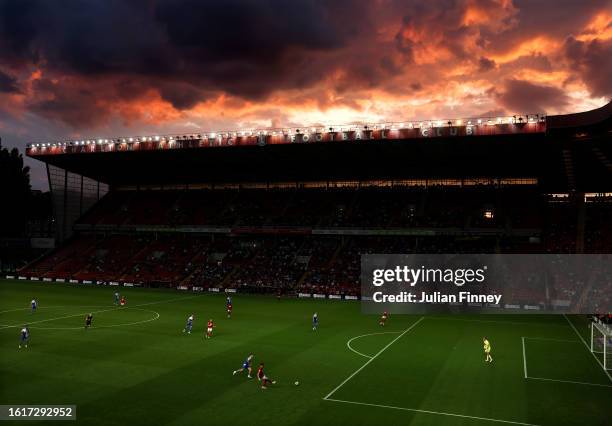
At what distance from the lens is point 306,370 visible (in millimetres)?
28031

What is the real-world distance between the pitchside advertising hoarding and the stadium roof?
13.3 metres

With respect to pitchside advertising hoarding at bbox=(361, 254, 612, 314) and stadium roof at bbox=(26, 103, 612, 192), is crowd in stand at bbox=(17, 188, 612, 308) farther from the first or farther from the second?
stadium roof at bbox=(26, 103, 612, 192)

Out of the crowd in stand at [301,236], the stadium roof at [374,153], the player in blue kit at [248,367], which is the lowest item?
the player in blue kit at [248,367]

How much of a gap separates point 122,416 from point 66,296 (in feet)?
148

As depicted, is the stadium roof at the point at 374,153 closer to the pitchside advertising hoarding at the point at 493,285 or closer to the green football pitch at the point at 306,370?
the pitchside advertising hoarding at the point at 493,285

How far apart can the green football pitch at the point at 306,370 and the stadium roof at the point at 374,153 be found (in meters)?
22.8

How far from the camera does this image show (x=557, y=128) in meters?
50.8

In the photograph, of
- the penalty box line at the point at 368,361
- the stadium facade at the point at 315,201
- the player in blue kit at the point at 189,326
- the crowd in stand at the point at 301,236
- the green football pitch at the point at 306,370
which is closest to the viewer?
the green football pitch at the point at 306,370

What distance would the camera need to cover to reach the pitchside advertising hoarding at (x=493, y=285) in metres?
54.2

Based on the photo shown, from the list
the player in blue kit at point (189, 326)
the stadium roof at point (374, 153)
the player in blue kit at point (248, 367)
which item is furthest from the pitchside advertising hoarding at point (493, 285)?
the player in blue kit at point (248, 367)

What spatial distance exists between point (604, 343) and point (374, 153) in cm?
4754

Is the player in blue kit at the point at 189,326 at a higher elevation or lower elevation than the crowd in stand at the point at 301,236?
lower

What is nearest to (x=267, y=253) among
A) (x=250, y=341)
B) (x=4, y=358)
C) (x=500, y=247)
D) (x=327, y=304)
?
(x=327, y=304)

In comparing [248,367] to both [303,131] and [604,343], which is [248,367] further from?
[303,131]
